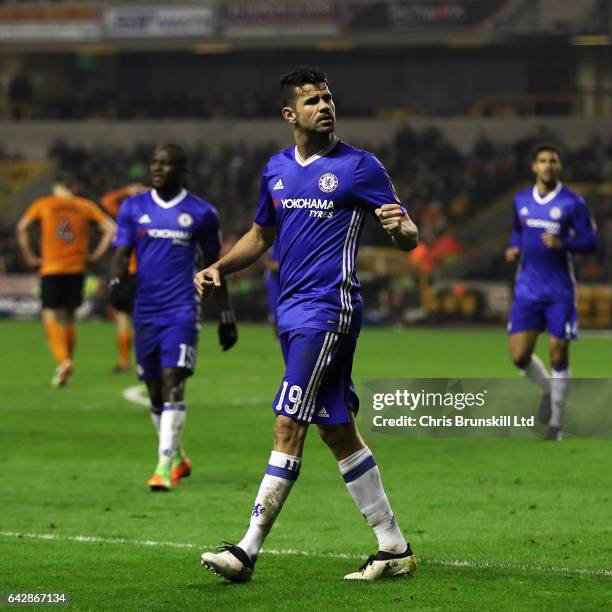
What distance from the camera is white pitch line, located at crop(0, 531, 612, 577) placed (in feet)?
24.1

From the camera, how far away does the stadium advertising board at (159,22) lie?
5219 cm

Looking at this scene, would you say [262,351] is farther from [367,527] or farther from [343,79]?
[343,79]

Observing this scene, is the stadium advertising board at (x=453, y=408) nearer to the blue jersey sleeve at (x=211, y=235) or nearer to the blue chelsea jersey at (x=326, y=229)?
the blue chelsea jersey at (x=326, y=229)

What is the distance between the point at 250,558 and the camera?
697 centimetres

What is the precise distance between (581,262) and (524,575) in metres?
31.0

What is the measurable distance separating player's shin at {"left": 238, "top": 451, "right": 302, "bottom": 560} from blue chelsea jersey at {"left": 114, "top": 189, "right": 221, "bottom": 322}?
4066 millimetres

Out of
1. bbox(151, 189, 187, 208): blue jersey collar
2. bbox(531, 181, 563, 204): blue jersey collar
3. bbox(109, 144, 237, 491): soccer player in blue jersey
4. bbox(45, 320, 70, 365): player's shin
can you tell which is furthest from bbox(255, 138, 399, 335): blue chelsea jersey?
bbox(45, 320, 70, 365): player's shin

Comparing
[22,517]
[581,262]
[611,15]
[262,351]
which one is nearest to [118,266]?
[22,517]

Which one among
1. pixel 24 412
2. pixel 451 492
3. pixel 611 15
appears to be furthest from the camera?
pixel 611 15

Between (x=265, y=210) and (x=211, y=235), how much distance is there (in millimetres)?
3689

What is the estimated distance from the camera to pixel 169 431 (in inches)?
420

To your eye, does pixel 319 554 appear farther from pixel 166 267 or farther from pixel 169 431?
pixel 166 267

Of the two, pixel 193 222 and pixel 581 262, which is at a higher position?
pixel 193 222

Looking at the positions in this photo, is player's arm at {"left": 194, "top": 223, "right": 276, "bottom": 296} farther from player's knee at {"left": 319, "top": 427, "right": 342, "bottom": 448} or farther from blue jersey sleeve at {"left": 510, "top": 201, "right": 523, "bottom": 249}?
blue jersey sleeve at {"left": 510, "top": 201, "right": 523, "bottom": 249}
